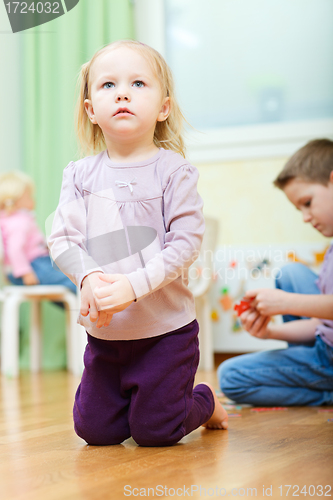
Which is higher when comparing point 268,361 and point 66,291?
point 268,361

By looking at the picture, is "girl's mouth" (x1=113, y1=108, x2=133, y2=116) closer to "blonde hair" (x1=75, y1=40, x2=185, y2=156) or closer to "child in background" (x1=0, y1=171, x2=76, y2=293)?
"blonde hair" (x1=75, y1=40, x2=185, y2=156)

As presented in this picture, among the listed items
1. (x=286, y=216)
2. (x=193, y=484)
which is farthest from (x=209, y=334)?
(x=193, y=484)

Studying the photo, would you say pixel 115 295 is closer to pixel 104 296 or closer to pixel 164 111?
pixel 104 296

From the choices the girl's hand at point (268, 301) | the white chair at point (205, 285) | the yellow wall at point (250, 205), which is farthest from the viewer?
the yellow wall at point (250, 205)

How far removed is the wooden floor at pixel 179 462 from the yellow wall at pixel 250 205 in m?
1.23

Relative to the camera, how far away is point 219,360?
2.47m

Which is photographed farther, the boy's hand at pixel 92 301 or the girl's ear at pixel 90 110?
the girl's ear at pixel 90 110

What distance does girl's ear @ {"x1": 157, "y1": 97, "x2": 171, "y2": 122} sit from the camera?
39.8 inches

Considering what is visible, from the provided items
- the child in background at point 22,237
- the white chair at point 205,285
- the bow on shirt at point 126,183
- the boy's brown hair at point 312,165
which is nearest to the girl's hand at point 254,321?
the boy's brown hair at point 312,165

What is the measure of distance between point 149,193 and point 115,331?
9.3 inches

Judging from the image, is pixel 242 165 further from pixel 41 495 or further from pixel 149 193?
pixel 41 495

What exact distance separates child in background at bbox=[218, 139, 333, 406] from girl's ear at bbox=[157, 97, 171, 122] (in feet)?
1.57

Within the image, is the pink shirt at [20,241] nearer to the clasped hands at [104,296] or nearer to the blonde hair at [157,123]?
the blonde hair at [157,123]

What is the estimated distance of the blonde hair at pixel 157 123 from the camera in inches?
39.1
